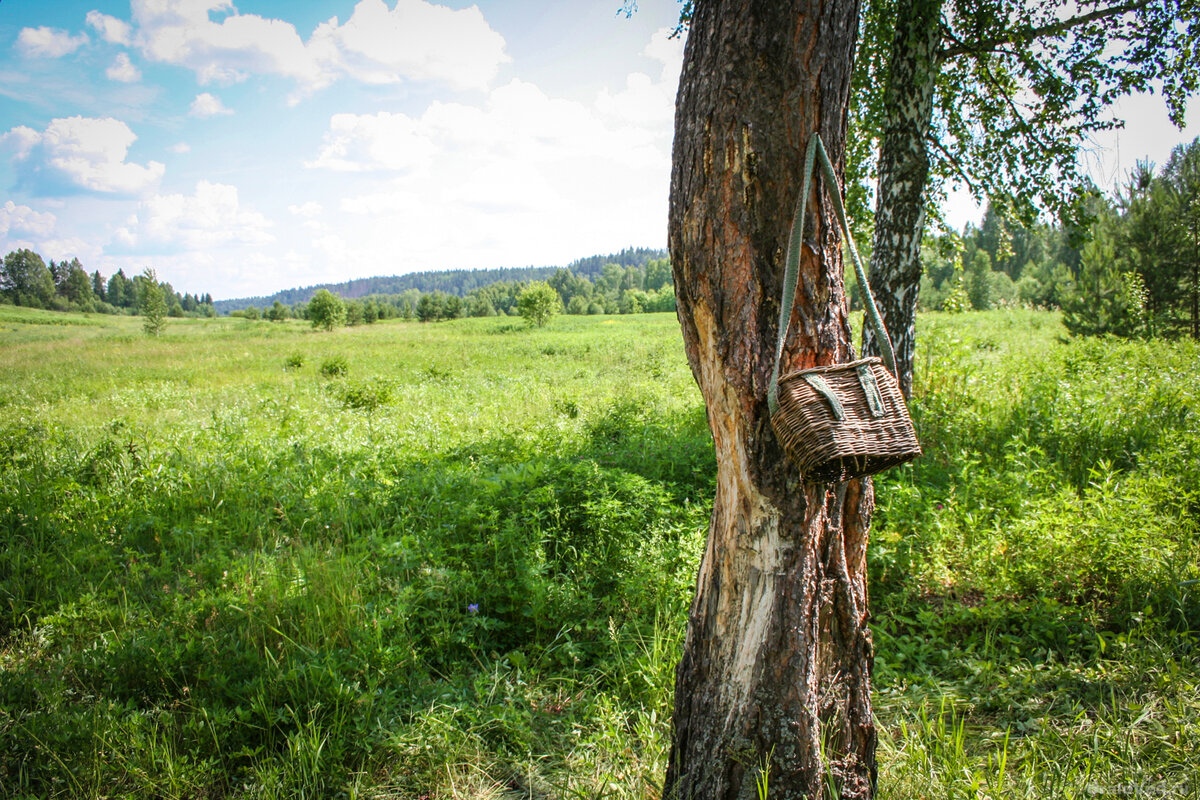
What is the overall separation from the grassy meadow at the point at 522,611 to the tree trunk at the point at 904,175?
57.4 inches

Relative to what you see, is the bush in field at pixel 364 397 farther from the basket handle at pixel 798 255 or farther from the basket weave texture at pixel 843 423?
the basket weave texture at pixel 843 423

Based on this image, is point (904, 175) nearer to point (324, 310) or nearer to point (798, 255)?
point (798, 255)

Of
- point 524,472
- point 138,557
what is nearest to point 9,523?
point 138,557

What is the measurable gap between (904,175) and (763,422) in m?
4.52

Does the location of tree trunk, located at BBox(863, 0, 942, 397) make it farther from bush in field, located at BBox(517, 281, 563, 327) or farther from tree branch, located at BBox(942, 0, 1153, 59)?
bush in field, located at BBox(517, 281, 563, 327)

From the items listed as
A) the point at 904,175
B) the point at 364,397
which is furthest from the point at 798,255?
the point at 364,397

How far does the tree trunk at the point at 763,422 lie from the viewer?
1698mm

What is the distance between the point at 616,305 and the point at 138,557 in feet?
280

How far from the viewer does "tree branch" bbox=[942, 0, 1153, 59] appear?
15.8ft

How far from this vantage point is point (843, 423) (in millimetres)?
1421

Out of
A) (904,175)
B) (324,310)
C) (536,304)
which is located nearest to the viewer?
(904,175)

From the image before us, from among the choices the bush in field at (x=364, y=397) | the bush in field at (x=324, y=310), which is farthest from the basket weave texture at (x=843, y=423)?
the bush in field at (x=324, y=310)

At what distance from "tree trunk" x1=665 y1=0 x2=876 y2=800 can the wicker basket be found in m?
0.13

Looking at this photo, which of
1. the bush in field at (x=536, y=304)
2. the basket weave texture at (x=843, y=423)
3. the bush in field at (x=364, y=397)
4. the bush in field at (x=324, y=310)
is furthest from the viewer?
the bush in field at (x=536, y=304)
